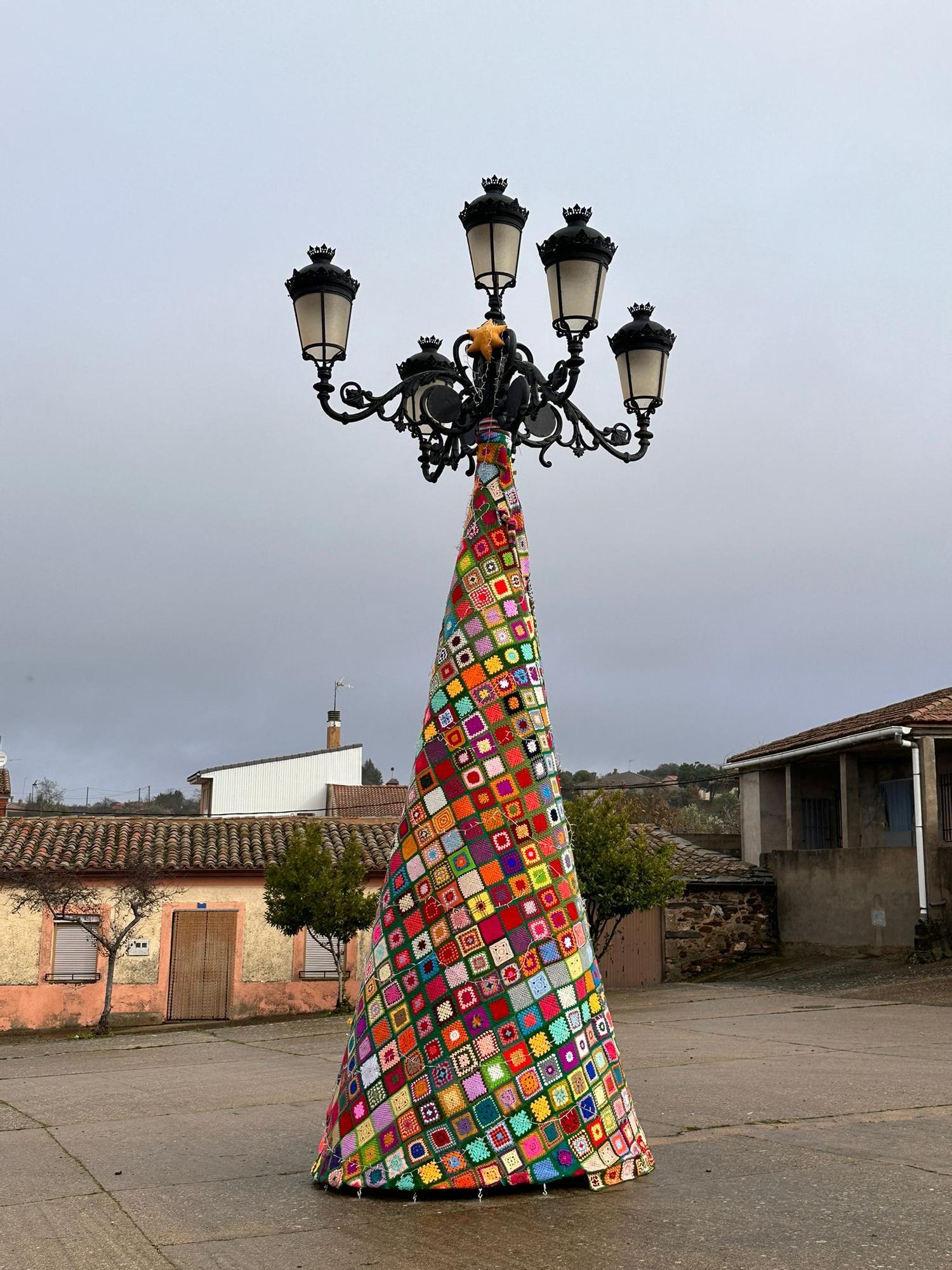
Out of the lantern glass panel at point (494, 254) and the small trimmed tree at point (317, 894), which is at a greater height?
the lantern glass panel at point (494, 254)

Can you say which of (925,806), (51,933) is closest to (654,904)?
(925,806)

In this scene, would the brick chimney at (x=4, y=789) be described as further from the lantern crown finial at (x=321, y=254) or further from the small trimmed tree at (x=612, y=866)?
the lantern crown finial at (x=321, y=254)

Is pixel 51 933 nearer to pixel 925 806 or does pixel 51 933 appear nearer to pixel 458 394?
pixel 925 806

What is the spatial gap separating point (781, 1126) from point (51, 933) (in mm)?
17356

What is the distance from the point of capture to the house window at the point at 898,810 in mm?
18781

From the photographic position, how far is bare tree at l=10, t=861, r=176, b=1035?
1825 centimetres

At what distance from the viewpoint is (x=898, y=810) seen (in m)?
19.2

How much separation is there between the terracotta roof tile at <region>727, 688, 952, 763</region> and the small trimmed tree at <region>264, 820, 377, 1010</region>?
7699mm

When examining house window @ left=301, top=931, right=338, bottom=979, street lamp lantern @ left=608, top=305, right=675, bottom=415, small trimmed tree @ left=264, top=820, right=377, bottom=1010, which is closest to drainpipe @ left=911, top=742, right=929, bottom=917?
small trimmed tree @ left=264, top=820, right=377, bottom=1010

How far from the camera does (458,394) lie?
544 cm

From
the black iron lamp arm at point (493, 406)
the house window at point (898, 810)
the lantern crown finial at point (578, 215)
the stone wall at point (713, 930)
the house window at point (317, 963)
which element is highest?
the lantern crown finial at point (578, 215)

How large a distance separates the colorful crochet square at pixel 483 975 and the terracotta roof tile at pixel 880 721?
13.5 m

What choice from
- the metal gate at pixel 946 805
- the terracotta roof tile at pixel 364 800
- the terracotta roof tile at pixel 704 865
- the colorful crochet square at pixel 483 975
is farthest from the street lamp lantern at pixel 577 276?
the terracotta roof tile at pixel 364 800

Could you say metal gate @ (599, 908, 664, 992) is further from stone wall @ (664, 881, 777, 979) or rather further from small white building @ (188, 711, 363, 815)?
small white building @ (188, 711, 363, 815)
